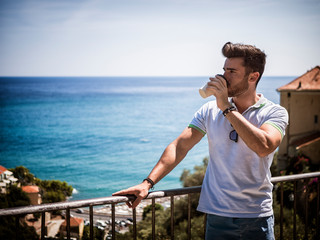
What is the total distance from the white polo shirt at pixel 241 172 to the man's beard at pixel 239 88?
12cm

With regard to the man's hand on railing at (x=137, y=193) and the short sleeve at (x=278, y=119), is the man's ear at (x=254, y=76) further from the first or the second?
the man's hand on railing at (x=137, y=193)

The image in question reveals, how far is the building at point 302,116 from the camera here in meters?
19.4

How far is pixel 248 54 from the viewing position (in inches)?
81.0

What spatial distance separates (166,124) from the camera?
3720 inches

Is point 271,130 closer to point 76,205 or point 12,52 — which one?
point 76,205

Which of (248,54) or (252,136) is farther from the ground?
(248,54)

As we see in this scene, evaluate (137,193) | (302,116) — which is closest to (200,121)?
(137,193)

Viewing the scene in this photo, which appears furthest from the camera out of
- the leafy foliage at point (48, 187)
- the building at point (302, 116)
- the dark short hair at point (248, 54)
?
the leafy foliage at point (48, 187)

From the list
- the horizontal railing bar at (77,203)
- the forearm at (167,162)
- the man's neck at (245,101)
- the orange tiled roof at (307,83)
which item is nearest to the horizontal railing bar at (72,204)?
the horizontal railing bar at (77,203)

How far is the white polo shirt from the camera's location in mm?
1992

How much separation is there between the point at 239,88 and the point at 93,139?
272 feet

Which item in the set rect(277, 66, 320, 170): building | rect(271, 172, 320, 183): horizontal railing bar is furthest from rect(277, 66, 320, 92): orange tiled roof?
rect(271, 172, 320, 183): horizontal railing bar

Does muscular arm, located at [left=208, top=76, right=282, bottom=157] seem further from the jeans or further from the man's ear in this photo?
the jeans

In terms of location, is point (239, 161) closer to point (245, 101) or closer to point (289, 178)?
point (245, 101)
